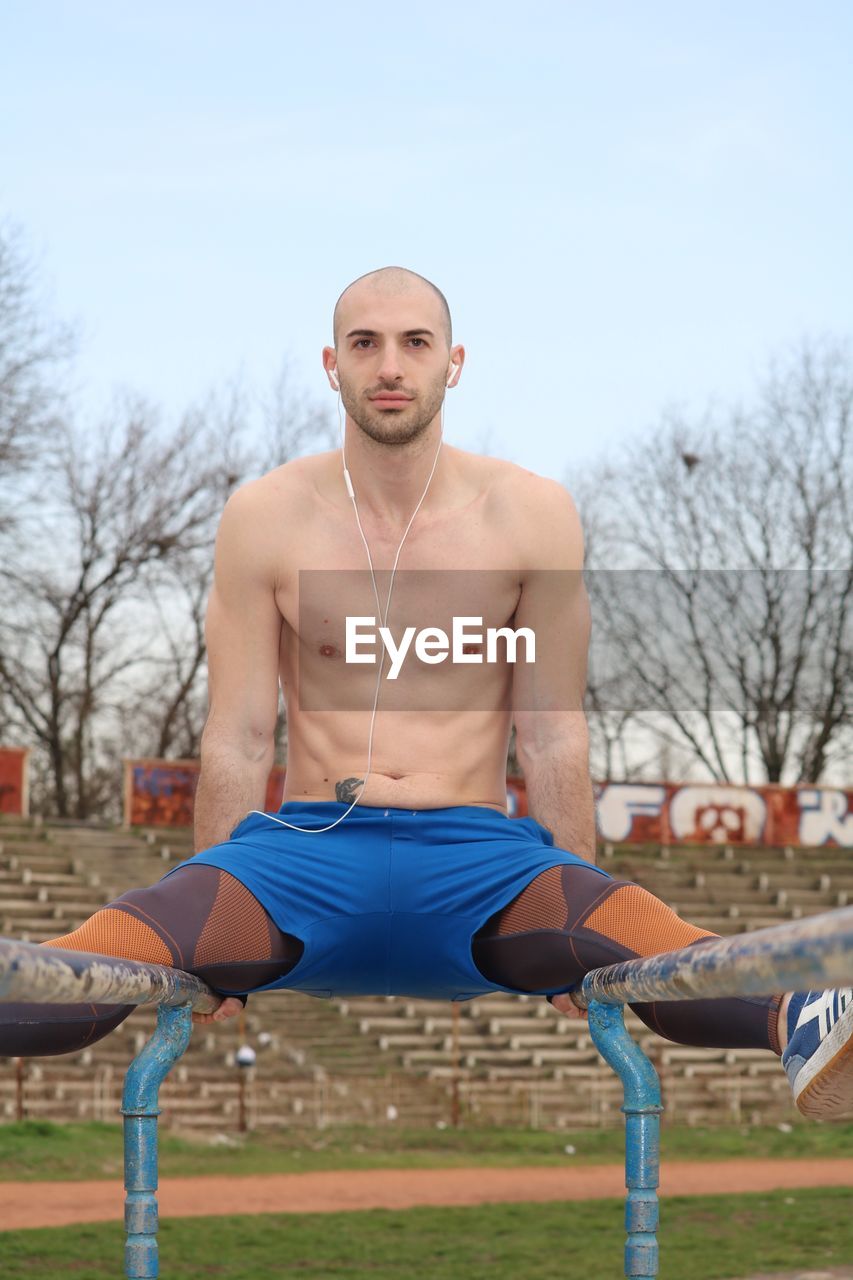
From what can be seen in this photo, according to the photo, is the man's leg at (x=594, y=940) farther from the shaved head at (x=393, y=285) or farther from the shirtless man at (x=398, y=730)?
the shaved head at (x=393, y=285)

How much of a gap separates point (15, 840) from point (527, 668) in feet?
72.1

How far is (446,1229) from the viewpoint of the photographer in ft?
37.2

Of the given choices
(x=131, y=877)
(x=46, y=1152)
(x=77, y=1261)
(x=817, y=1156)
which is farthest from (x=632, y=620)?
(x=77, y=1261)

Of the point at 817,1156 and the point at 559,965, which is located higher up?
the point at 559,965

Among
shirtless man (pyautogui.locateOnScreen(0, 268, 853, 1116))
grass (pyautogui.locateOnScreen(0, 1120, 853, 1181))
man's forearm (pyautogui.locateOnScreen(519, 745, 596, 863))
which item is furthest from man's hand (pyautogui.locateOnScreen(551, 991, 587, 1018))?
grass (pyautogui.locateOnScreen(0, 1120, 853, 1181))

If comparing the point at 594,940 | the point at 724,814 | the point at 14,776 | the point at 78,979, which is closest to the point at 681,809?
the point at 724,814

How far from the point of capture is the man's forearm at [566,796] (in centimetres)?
291

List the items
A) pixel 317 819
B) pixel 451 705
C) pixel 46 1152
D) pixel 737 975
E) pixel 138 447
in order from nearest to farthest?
pixel 737 975 → pixel 317 819 → pixel 451 705 → pixel 46 1152 → pixel 138 447

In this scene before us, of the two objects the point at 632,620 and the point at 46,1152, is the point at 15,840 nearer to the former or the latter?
the point at 46,1152

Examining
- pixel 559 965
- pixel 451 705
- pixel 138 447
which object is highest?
pixel 138 447

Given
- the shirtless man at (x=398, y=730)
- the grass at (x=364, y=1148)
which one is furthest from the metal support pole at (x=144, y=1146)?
the grass at (x=364, y=1148)

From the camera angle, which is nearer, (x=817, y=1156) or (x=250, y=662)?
(x=250, y=662)

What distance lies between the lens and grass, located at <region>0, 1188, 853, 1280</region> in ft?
30.8

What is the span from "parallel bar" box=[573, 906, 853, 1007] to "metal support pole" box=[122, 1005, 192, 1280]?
560 millimetres
